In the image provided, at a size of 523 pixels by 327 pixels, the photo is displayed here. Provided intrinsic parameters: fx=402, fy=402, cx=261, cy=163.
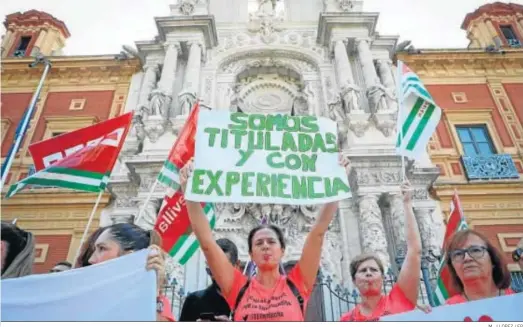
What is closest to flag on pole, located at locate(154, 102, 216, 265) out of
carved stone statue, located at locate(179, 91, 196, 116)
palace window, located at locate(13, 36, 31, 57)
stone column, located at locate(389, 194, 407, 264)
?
stone column, located at locate(389, 194, 407, 264)

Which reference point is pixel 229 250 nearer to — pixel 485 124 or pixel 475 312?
pixel 475 312

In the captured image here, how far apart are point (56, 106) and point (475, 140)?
1264 centimetres

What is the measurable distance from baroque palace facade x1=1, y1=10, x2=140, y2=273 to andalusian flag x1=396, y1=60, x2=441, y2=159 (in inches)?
299

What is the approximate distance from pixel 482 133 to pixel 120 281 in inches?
468

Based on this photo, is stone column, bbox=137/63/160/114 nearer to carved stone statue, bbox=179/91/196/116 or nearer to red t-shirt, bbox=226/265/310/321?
carved stone statue, bbox=179/91/196/116

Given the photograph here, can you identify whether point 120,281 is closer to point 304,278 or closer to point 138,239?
point 138,239

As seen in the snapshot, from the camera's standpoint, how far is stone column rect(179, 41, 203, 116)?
10.4 meters

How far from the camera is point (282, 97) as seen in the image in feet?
41.3

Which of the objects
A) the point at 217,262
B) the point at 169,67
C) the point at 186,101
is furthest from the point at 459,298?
the point at 169,67

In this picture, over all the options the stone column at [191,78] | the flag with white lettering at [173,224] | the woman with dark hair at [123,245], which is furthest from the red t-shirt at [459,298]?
the stone column at [191,78]

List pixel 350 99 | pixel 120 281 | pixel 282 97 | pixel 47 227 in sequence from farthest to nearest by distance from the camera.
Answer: pixel 282 97 → pixel 350 99 → pixel 47 227 → pixel 120 281

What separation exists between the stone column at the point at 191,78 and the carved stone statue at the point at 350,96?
13.0ft

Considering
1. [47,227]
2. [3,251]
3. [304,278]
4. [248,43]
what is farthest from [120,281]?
[248,43]

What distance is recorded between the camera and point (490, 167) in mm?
10680
